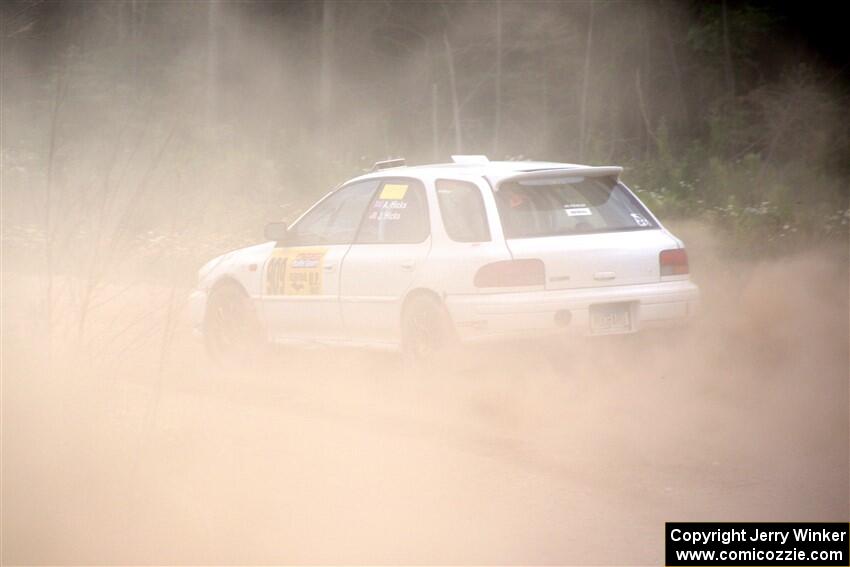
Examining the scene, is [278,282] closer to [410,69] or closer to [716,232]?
[716,232]

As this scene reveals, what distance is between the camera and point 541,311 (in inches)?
353

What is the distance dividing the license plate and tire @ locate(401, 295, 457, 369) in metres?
0.92

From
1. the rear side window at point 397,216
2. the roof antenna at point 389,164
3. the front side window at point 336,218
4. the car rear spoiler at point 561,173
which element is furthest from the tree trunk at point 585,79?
the car rear spoiler at point 561,173

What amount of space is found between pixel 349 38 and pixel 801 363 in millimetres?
38942

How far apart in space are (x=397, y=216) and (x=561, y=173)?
1.24 metres

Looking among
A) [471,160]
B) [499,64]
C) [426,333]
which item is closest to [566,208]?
[471,160]

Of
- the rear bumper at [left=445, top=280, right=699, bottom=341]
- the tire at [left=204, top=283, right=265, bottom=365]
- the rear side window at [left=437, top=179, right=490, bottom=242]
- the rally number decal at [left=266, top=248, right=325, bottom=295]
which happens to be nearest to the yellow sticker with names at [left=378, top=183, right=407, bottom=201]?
the rear side window at [left=437, top=179, right=490, bottom=242]

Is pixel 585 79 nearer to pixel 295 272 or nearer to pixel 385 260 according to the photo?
pixel 295 272

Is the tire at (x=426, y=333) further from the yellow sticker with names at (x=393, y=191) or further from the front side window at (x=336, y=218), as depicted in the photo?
the front side window at (x=336, y=218)

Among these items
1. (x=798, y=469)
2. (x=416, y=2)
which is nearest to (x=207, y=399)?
(x=798, y=469)

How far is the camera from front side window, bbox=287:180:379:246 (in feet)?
34.6

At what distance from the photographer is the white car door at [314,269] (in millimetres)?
10414

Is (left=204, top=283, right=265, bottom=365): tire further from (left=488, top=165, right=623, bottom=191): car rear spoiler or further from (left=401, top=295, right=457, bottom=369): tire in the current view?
(left=488, top=165, right=623, bottom=191): car rear spoiler

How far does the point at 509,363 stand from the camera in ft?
30.0
